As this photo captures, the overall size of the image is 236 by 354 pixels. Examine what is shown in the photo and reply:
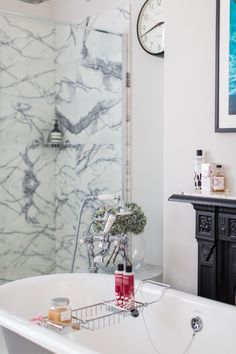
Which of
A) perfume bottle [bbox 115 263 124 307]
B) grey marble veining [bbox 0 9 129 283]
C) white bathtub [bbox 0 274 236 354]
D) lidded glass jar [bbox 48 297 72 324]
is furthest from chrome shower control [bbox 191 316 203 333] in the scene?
Answer: grey marble veining [bbox 0 9 129 283]

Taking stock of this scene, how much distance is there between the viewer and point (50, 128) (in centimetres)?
395

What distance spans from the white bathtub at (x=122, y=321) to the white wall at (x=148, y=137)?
66cm

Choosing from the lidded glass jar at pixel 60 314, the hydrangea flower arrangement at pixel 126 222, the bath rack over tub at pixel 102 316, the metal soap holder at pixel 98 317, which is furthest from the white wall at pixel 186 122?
the lidded glass jar at pixel 60 314

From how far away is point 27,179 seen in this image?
3.80 meters

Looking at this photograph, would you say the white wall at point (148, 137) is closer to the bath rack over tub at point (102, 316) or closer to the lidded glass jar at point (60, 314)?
the bath rack over tub at point (102, 316)

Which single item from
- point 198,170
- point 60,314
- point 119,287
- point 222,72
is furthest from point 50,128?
point 60,314

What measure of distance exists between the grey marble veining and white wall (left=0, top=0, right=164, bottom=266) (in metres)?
0.11

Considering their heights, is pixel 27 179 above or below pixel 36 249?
above

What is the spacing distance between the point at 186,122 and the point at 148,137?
1.99ft

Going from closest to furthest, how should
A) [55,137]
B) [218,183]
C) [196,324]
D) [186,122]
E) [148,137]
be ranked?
[196,324] < [218,183] < [186,122] < [148,137] < [55,137]

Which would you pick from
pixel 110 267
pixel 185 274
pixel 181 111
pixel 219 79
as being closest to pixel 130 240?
pixel 110 267

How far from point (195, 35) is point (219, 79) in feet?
1.06

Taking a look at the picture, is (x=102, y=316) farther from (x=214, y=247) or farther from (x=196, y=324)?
(x=214, y=247)

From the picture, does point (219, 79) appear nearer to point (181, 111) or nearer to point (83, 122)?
point (181, 111)
